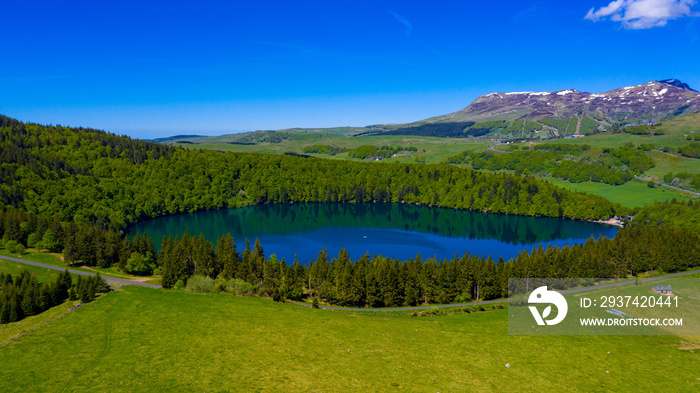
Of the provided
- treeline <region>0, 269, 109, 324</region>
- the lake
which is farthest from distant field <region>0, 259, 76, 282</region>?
the lake

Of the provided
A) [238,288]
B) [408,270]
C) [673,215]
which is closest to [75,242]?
[238,288]

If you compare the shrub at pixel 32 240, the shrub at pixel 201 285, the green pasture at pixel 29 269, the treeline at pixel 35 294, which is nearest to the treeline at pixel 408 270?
the shrub at pixel 201 285

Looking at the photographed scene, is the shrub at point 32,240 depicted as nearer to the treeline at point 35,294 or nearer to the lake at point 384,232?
the treeline at point 35,294

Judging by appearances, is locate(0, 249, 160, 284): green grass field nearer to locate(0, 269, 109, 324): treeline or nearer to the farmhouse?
locate(0, 269, 109, 324): treeline

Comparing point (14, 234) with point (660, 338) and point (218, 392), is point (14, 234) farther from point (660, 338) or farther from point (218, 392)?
point (660, 338)

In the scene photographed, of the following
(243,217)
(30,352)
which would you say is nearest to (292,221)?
(243,217)

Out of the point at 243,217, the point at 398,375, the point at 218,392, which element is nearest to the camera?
the point at 218,392
